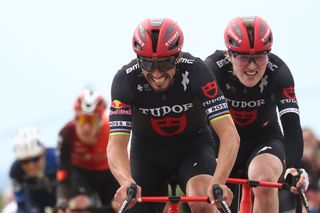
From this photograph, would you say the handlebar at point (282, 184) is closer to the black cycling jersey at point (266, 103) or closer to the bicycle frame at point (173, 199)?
the black cycling jersey at point (266, 103)

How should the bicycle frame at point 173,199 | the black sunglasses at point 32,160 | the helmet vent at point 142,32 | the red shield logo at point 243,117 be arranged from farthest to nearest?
1. the black sunglasses at point 32,160
2. the red shield logo at point 243,117
3. the helmet vent at point 142,32
4. the bicycle frame at point 173,199

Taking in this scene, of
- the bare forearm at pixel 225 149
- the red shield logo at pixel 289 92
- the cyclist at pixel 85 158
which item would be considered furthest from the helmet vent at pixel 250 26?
the cyclist at pixel 85 158

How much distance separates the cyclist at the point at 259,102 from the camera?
10.7 m

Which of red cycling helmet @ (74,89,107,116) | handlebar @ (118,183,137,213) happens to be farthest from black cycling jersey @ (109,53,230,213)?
red cycling helmet @ (74,89,107,116)

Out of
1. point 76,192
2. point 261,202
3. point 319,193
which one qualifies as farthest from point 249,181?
point 76,192

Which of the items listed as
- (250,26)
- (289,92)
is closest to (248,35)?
(250,26)

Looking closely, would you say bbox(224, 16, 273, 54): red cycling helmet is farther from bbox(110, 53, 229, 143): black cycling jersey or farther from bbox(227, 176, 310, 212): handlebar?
bbox(227, 176, 310, 212): handlebar

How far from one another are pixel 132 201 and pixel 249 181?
4.54ft

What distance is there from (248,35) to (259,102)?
81 cm

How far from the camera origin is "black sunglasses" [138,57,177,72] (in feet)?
32.1

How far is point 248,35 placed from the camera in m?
10.8

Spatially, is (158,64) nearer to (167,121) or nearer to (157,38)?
(157,38)

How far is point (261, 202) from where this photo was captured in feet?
34.6

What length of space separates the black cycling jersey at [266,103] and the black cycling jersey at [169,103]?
2.41 ft
